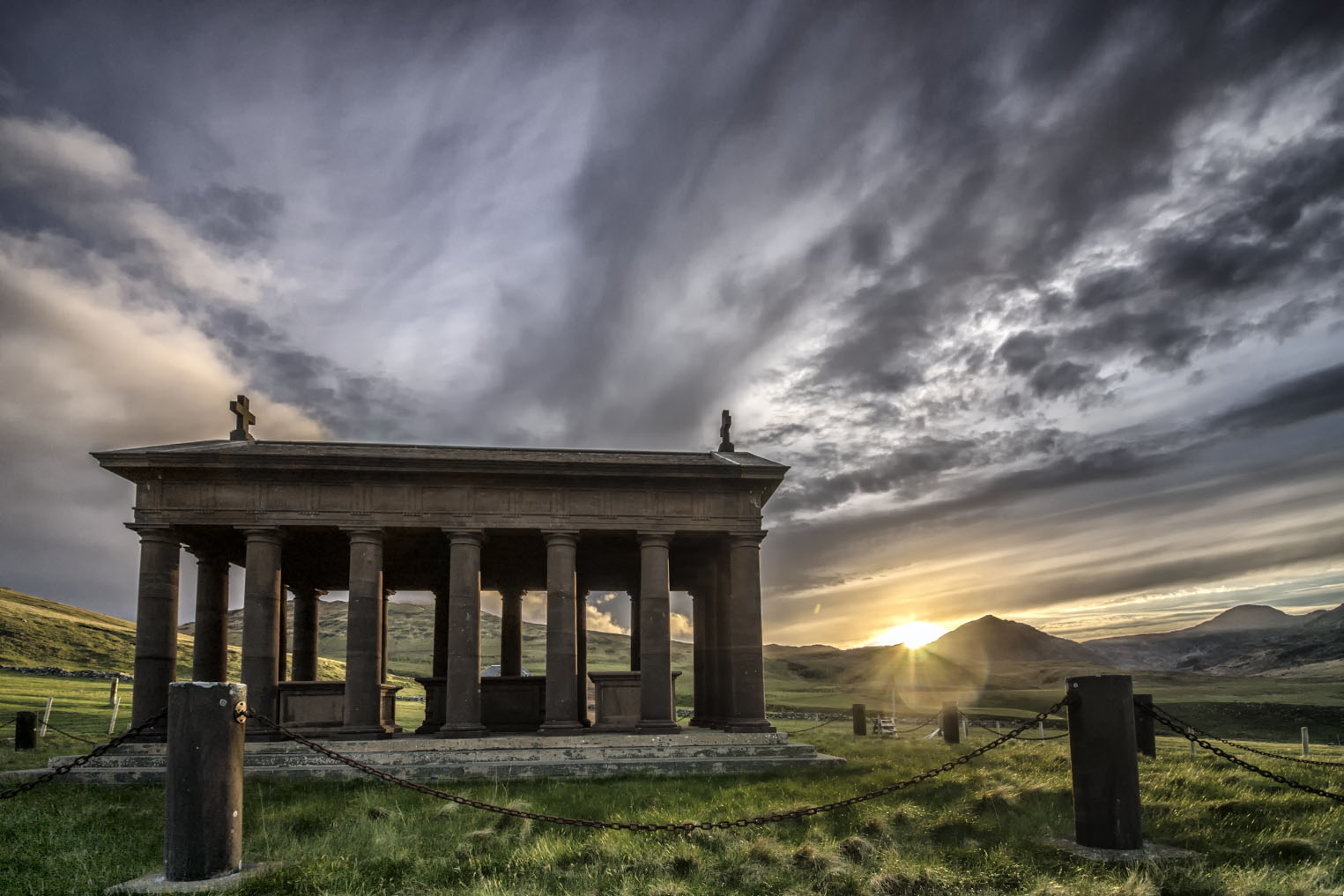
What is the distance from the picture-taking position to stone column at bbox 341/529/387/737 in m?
21.4

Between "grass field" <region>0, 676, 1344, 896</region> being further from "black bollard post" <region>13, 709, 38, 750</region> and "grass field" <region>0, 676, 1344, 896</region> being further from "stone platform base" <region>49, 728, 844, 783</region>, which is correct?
"black bollard post" <region>13, 709, 38, 750</region>

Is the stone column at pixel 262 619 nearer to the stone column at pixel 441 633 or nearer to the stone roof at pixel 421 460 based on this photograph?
the stone roof at pixel 421 460

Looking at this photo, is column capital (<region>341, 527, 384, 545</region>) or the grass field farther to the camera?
column capital (<region>341, 527, 384, 545</region>)

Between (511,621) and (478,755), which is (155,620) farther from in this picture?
(511,621)

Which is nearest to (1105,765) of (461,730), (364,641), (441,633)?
(461,730)

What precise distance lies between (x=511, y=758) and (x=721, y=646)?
30.7 feet

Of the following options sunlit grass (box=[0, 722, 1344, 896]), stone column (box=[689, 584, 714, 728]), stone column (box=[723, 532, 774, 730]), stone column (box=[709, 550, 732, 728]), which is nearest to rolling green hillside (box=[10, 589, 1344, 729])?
stone column (box=[689, 584, 714, 728])

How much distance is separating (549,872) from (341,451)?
15.0 metres

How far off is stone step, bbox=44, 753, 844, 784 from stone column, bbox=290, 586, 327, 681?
35.8 ft

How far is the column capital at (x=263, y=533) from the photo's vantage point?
70.4 ft

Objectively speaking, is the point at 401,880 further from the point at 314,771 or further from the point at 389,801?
the point at 314,771

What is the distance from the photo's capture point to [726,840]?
11188 mm

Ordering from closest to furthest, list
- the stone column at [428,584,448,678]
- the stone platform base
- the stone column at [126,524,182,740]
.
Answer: the stone platform base, the stone column at [126,524,182,740], the stone column at [428,584,448,678]

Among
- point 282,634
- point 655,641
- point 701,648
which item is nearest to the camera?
point 655,641
